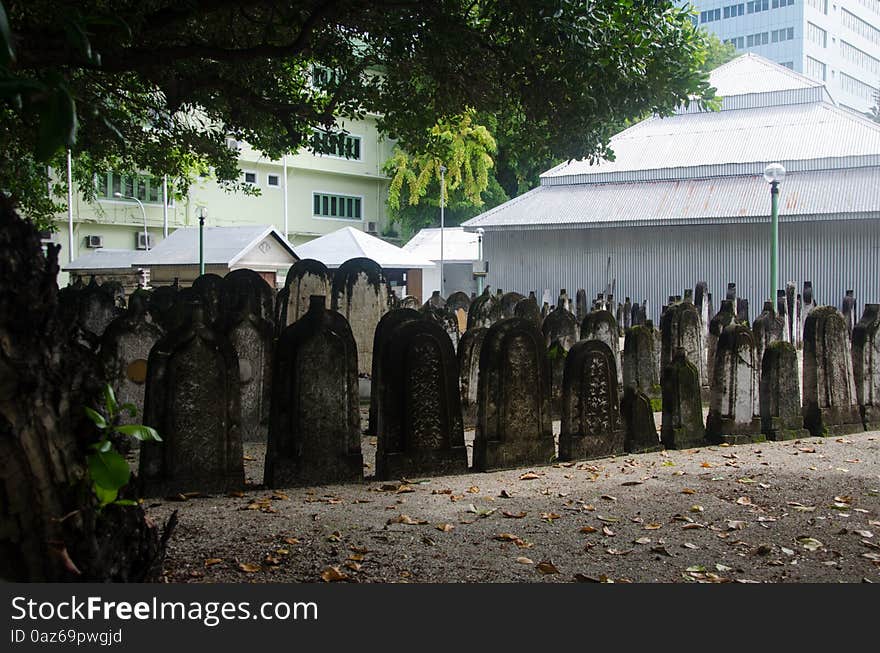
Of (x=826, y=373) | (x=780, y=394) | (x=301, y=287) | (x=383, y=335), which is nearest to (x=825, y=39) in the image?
(x=301, y=287)

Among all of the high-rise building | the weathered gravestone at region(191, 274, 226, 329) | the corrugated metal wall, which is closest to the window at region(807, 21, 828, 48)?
the high-rise building

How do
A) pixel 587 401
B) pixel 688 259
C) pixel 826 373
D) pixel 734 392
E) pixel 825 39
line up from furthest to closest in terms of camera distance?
1. pixel 825 39
2. pixel 688 259
3. pixel 826 373
4. pixel 734 392
5. pixel 587 401

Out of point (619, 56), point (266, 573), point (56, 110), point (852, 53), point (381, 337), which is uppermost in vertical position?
point (852, 53)

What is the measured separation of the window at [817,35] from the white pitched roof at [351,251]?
57.0 metres

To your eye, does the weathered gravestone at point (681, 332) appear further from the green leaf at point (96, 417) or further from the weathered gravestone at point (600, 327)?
the green leaf at point (96, 417)

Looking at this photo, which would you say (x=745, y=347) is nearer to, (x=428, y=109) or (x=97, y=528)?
(x=428, y=109)

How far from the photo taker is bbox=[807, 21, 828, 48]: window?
7438 centimetres

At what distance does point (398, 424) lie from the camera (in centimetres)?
773

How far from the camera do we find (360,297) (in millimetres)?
13289

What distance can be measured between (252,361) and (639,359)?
532 cm

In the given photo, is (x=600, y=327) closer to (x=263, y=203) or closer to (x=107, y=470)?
(x=107, y=470)

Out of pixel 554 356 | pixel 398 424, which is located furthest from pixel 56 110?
pixel 554 356

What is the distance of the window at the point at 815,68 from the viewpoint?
7439cm

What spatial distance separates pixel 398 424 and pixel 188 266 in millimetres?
23869
